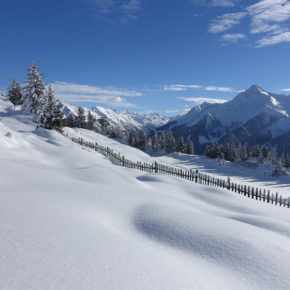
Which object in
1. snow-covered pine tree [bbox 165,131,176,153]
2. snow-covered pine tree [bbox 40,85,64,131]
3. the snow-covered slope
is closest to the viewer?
the snow-covered slope

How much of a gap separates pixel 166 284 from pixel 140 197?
4348mm

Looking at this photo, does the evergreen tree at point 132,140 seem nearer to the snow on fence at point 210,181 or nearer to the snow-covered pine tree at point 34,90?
the snow-covered pine tree at point 34,90

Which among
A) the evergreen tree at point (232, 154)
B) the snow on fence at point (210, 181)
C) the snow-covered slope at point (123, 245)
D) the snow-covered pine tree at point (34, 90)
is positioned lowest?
the evergreen tree at point (232, 154)

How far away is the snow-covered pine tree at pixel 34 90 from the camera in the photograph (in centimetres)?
4288

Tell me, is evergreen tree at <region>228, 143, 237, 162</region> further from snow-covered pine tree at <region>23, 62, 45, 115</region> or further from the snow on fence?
snow-covered pine tree at <region>23, 62, 45, 115</region>

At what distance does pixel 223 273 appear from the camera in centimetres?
336

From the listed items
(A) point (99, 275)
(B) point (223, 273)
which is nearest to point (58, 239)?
(A) point (99, 275)

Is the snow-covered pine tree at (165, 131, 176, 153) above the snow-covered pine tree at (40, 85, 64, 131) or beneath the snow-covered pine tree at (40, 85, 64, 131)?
beneath

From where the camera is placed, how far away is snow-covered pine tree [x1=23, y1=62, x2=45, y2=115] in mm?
42875

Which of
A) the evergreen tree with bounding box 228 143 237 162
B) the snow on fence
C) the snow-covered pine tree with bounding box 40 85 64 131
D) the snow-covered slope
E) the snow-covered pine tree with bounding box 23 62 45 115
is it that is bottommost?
the evergreen tree with bounding box 228 143 237 162

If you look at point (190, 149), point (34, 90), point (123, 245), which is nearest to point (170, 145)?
point (190, 149)

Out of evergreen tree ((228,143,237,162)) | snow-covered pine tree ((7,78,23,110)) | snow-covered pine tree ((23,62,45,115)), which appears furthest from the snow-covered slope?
evergreen tree ((228,143,237,162))

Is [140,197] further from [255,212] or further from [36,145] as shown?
[36,145]

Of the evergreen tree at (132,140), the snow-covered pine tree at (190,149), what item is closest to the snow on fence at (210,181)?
the evergreen tree at (132,140)
